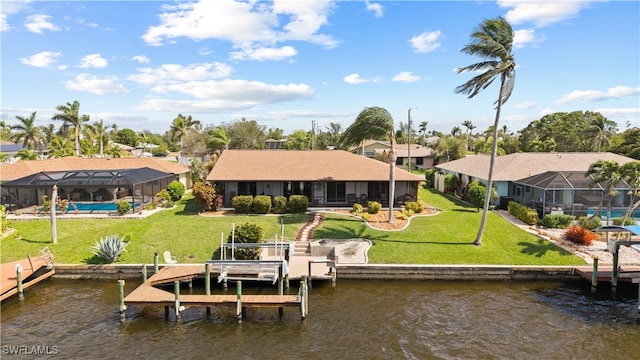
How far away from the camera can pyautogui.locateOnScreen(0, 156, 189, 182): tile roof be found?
3241cm

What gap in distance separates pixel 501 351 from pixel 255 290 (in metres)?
10.4

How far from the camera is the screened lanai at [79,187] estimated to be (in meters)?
29.2

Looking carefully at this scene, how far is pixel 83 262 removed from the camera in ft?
67.3

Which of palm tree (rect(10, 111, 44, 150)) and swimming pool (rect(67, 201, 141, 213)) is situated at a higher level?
palm tree (rect(10, 111, 44, 150))

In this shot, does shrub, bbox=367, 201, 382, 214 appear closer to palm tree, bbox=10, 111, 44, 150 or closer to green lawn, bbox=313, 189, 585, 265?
green lawn, bbox=313, 189, 585, 265

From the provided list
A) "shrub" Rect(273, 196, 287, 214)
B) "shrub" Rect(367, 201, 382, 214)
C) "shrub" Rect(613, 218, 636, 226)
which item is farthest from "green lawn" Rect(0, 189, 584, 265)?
"shrub" Rect(613, 218, 636, 226)

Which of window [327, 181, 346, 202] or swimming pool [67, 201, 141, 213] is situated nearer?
swimming pool [67, 201, 141, 213]

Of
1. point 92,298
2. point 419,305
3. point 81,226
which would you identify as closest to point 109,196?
point 81,226

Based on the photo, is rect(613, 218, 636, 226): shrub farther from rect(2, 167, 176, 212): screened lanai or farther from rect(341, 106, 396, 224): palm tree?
rect(2, 167, 176, 212): screened lanai

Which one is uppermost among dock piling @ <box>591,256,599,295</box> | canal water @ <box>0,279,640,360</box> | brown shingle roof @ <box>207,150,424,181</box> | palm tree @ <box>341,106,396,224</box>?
palm tree @ <box>341,106,396,224</box>

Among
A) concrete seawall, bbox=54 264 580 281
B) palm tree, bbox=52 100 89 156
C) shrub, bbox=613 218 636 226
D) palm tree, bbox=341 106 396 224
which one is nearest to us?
concrete seawall, bbox=54 264 580 281

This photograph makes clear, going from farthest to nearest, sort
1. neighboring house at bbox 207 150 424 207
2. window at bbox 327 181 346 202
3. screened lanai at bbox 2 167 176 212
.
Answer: window at bbox 327 181 346 202, neighboring house at bbox 207 150 424 207, screened lanai at bbox 2 167 176 212

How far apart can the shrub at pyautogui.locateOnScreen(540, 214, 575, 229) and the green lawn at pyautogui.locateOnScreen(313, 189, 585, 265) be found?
2.32m

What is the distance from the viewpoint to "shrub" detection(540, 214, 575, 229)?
25391 mm
